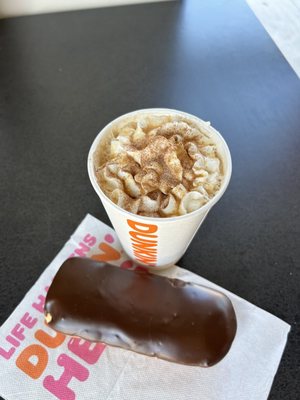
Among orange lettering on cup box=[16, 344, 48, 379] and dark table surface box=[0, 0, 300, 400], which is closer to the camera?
orange lettering on cup box=[16, 344, 48, 379]

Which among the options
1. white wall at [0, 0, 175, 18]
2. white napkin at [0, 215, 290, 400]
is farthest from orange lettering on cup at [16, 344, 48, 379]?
white wall at [0, 0, 175, 18]

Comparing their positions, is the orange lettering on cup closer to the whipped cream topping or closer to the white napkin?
the white napkin

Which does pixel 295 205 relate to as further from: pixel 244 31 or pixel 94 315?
pixel 244 31

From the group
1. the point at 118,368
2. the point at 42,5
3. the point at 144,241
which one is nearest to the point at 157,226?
the point at 144,241

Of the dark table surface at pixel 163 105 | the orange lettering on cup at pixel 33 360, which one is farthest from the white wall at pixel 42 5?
the orange lettering on cup at pixel 33 360

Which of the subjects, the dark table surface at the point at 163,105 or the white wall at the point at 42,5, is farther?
the white wall at the point at 42,5

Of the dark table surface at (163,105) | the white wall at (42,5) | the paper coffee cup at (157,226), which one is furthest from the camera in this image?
the white wall at (42,5)

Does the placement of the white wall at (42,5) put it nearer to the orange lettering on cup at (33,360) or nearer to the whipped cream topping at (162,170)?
the whipped cream topping at (162,170)
